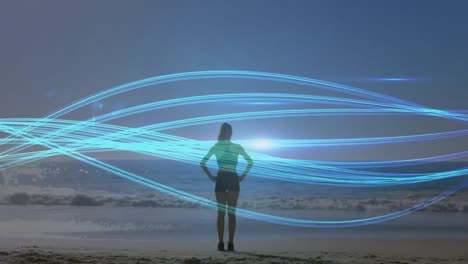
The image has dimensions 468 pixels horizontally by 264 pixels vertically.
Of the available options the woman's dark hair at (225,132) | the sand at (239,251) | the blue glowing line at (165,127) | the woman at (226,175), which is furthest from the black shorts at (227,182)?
the blue glowing line at (165,127)

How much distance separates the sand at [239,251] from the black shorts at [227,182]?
73 cm

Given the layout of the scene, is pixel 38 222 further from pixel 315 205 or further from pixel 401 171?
pixel 401 171

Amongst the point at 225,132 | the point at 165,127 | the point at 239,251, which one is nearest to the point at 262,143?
the point at 165,127

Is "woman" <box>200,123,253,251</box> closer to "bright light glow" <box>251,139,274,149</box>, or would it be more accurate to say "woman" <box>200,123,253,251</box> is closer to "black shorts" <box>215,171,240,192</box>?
"black shorts" <box>215,171,240,192</box>

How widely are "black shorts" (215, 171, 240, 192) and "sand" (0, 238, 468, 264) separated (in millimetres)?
735

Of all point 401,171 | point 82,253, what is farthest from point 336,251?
point 401,171

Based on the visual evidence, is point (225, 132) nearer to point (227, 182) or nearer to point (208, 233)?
A: point (227, 182)

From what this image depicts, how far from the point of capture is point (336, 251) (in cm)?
706

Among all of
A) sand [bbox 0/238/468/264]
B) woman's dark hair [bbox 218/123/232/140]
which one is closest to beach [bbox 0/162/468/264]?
sand [bbox 0/238/468/264]

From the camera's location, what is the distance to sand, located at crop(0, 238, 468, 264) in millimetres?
6148

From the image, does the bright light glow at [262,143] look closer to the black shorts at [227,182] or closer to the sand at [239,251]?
the sand at [239,251]

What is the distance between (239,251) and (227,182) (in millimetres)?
823

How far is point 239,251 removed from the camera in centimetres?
692

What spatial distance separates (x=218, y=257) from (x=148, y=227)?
3736 millimetres
